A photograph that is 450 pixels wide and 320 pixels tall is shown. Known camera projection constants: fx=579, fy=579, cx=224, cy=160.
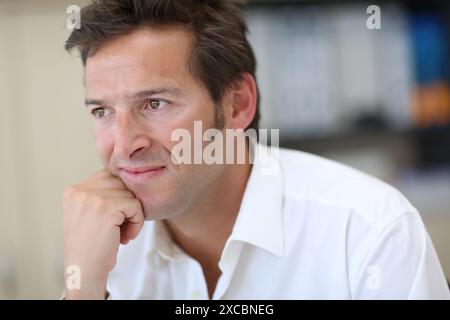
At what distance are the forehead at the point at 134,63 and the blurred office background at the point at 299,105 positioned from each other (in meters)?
1.01

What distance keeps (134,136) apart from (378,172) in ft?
4.96

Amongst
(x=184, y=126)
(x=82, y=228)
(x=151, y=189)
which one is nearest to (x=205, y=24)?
(x=184, y=126)

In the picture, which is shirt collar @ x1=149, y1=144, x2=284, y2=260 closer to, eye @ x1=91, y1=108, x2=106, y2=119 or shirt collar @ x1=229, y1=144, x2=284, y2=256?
shirt collar @ x1=229, y1=144, x2=284, y2=256

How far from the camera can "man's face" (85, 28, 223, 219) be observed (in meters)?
0.93

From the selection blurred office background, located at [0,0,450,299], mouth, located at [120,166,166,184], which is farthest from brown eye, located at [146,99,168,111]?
blurred office background, located at [0,0,450,299]

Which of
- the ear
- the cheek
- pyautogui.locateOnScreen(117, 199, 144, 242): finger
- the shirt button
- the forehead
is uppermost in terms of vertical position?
the forehead

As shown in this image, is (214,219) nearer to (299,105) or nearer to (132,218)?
(132,218)

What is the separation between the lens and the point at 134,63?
3.04 feet

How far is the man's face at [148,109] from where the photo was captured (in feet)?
3.05

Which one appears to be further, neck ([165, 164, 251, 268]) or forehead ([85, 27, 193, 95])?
neck ([165, 164, 251, 268])

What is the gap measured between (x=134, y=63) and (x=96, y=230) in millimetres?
284

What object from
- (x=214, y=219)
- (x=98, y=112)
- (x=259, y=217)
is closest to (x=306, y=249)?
(x=259, y=217)

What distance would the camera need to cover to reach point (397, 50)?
2.14m
